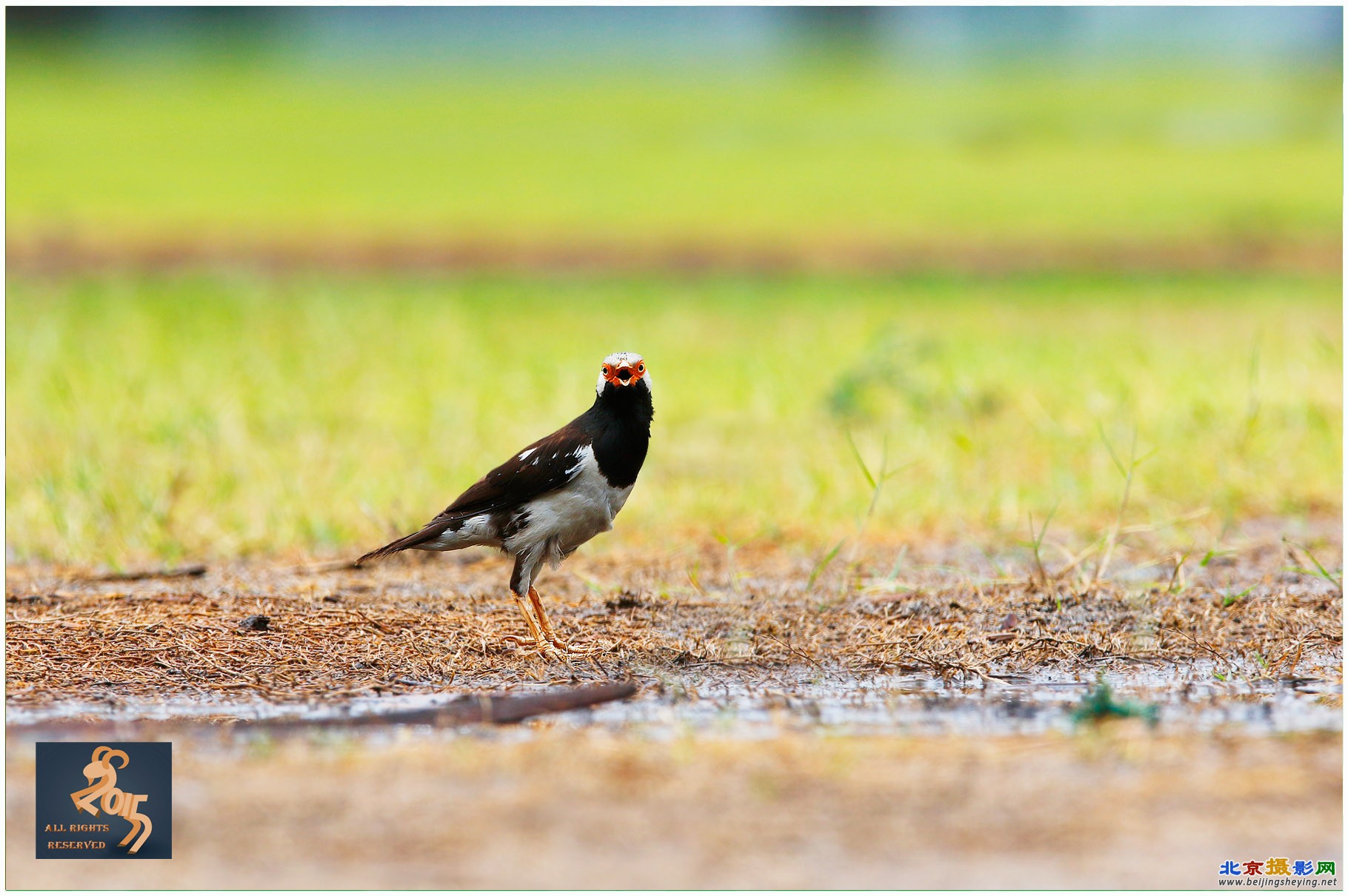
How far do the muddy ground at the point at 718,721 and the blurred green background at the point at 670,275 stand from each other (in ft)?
3.87

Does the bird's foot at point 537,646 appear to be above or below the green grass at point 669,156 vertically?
below

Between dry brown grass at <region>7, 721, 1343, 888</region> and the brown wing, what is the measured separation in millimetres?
1215

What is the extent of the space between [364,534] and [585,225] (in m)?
13.4

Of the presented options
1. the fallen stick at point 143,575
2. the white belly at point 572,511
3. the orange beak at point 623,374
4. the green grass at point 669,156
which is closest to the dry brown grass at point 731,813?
the white belly at point 572,511

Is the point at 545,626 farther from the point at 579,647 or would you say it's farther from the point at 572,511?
the point at 572,511

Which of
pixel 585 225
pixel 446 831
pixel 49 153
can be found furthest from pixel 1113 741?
pixel 49 153

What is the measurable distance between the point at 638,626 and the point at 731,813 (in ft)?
6.00

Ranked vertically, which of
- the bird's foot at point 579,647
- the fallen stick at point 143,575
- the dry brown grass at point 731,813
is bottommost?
the dry brown grass at point 731,813

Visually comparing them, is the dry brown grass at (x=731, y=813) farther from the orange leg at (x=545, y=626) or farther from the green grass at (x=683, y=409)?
the green grass at (x=683, y=409)

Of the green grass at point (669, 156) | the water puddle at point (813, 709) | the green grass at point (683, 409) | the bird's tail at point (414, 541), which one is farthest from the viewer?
the green grass at point (669, 156)

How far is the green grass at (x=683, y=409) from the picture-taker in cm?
703

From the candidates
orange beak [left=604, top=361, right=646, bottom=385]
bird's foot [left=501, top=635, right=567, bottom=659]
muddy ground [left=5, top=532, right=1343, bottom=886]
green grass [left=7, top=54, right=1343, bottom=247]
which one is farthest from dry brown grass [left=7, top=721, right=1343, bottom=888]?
green grass [left=7, top=54, right=1343, bottom=247]

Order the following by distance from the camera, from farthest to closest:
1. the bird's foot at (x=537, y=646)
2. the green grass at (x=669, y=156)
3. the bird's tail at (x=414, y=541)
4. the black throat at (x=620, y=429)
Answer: the green grass at (x=669, y=156) < the bird's tail at (x=414, y=541) < the black throat at (x=620, y=429) < the bird's foot at (x=537, y=646)

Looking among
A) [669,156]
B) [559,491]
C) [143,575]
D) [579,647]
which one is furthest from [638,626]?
[669,156]
